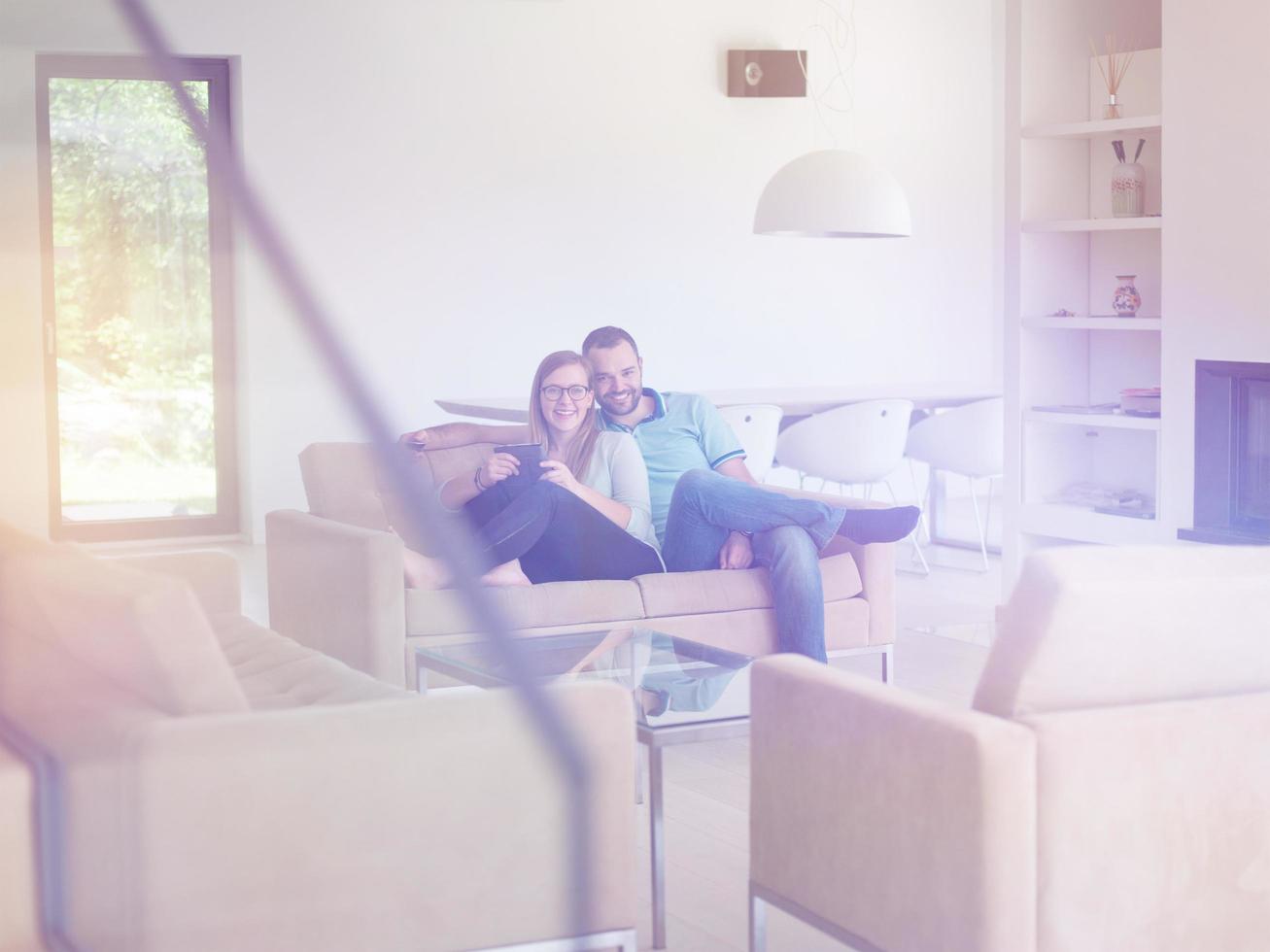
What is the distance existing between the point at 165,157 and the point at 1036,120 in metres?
4.27

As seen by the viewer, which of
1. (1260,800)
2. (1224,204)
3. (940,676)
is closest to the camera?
(1260,800)

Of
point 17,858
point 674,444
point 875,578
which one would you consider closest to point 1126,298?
point 875,578

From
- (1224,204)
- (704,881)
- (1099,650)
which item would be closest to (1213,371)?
(1224,204)

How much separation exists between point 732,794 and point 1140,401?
8.91 ft

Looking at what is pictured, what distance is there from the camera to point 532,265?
25.7 ft

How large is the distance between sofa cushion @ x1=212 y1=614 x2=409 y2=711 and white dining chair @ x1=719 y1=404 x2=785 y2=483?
8.80 feet

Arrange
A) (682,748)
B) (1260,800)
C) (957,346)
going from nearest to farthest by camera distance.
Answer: (1260,800) → (682,748) → (957,346)

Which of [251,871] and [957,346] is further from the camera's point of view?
[957,346]

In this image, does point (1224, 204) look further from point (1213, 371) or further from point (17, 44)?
point (17, 44)

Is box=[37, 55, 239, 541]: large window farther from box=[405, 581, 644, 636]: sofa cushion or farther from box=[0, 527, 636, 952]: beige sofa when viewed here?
box=[0, 527, 636, 952]: beige sofa

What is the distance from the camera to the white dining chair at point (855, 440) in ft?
20.2

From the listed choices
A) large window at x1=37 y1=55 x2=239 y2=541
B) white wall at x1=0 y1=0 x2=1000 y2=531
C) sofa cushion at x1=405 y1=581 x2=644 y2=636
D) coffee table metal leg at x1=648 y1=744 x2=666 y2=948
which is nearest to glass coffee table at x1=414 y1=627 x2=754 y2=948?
coffee table metal leg at x1=648 y1=744 x2=666 y2=948

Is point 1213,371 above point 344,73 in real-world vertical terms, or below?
below

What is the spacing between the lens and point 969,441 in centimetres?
649
